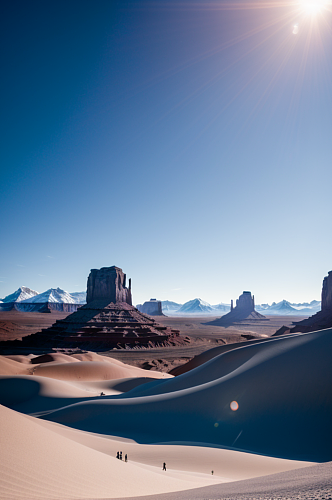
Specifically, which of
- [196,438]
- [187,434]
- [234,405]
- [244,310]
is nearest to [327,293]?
[234,405]

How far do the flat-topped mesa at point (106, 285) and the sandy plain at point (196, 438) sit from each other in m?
Answer: 61.4

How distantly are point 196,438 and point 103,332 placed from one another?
52465 millimetres

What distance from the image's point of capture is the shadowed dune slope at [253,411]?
10.6 m

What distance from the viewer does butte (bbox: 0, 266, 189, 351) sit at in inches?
2297

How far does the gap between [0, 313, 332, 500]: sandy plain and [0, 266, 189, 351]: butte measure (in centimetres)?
3859

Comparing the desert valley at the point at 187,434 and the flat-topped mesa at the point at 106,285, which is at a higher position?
the flat-topped mesa at the point at 106,285

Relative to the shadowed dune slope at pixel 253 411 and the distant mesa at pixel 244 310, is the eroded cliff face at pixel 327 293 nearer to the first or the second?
the shadowed dune slope at pixel 253 411

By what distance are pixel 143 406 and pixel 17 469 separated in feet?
35.3

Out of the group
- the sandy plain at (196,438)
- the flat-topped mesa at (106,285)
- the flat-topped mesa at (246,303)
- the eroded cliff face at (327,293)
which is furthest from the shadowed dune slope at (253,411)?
the flat-topped mesa at (246,303)

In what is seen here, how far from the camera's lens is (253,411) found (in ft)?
40.2

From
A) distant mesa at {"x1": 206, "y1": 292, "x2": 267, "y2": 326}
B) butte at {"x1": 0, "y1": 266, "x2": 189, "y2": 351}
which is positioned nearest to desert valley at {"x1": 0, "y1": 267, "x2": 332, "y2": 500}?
butte at {"x1": 0, "y1": 266, "x2": 189, "y2": 351}

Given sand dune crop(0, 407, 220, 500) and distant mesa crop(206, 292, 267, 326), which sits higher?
sand dune crop(0, 407, 220, 500)

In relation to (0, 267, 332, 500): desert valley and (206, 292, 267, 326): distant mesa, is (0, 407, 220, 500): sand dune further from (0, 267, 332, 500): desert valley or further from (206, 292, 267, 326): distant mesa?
(206, 292, 267, 326): distant mesa

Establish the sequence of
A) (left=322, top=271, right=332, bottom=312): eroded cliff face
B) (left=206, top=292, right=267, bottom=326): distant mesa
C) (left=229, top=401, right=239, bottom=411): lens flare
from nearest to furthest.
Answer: (left=229, top=401, right=239, bottom=411): lens flare
(left=322, top=271, right=332, bottom=312): eroded cliff face
(left=206, top=292, right=267, bottom=326): distant mesa
